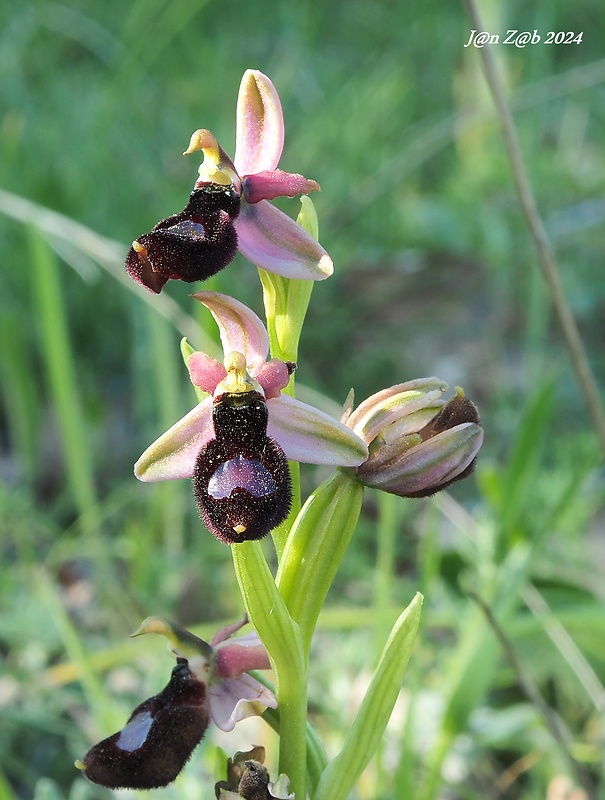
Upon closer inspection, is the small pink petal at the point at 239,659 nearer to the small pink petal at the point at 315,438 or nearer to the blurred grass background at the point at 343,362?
the small pink petal at the point at 315,438

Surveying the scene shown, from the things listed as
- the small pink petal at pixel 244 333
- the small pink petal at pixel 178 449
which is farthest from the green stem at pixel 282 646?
the small pink petal at pixel 244 333

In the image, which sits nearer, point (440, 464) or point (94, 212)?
point (440, 464)

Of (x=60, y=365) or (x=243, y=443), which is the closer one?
(x=243, y=443)

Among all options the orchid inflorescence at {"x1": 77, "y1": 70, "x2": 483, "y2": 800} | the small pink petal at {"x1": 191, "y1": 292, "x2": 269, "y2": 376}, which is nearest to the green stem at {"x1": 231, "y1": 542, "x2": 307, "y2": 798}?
the orchid inflorescence at {"x1": 77, "y1": 70, "x2": 483, "y2": 800}

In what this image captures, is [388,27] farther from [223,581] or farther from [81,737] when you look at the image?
[81,737]

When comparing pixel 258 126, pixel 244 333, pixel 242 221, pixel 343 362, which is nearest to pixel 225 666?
pixel 244 333

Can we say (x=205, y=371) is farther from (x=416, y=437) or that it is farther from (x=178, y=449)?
(x=416, y=437)

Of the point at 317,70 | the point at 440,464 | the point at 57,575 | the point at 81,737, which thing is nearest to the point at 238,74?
the point at 317,70
